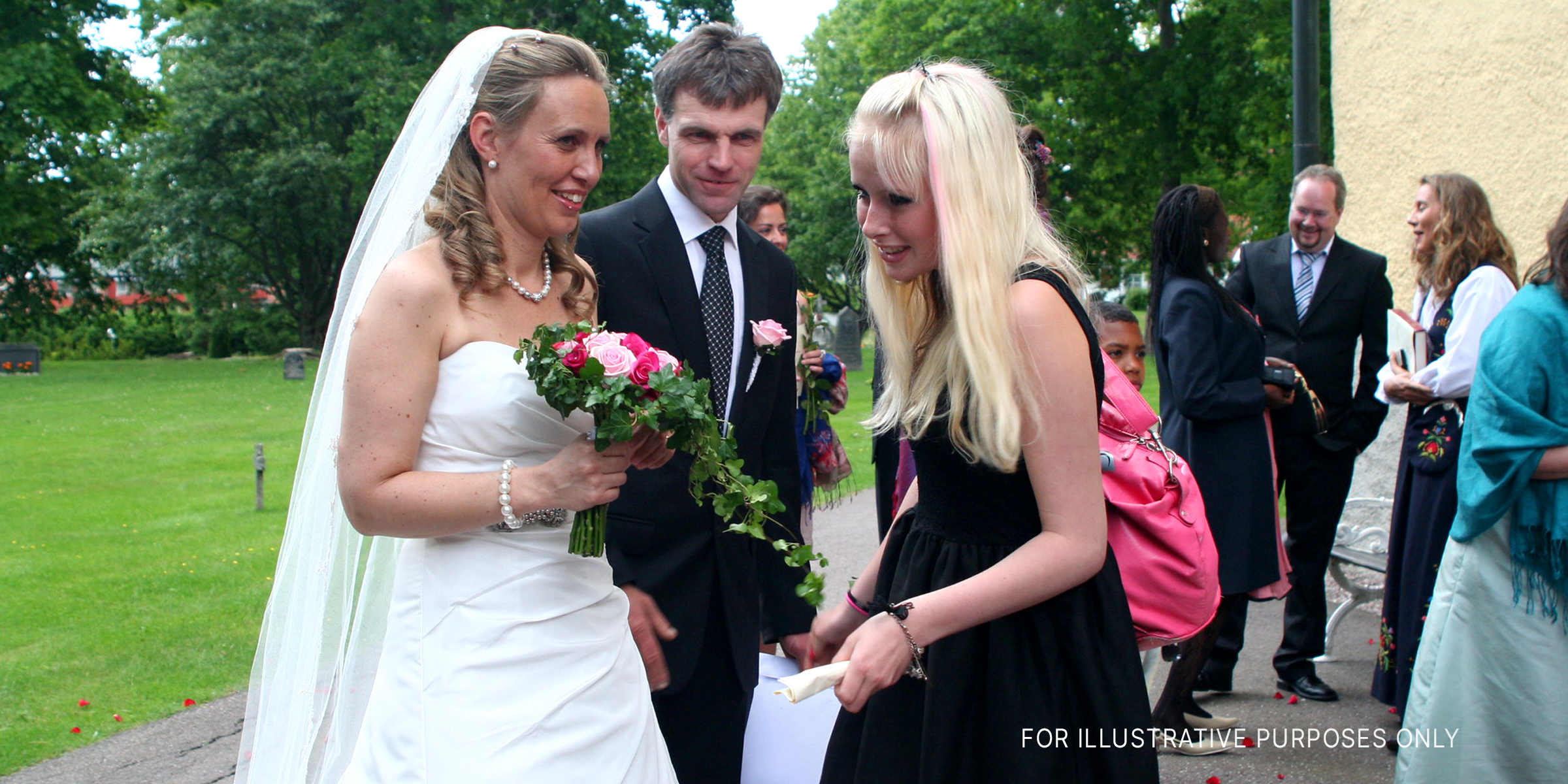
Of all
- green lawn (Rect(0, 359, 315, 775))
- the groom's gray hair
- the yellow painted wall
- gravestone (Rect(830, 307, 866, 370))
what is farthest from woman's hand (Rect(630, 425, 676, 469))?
gravestone (Rect(830, 307, 866, 370))

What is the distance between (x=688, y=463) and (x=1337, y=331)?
3998mm

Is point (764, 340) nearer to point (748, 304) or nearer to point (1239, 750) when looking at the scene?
point (748, 304)

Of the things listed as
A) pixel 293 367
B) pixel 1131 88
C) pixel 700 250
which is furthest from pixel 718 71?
pixel 293 367

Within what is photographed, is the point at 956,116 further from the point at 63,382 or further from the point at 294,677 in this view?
the point at 63,382

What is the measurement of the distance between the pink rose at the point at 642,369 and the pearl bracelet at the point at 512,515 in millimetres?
343

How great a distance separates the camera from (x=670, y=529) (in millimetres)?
3045

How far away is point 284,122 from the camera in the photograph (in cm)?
3284

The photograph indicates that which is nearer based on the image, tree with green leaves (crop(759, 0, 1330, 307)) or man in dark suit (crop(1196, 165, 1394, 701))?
man in dark suit (crop(1196, 165, 1394, 701))

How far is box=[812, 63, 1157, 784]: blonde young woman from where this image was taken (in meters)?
1.99

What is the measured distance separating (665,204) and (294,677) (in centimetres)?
159

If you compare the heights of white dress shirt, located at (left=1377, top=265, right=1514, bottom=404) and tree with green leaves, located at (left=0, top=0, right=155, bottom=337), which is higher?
tree with green leaves, located at (left=0, top=0, right=155, bottom=337)

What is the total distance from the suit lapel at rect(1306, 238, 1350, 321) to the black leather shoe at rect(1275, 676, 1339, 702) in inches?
69.8

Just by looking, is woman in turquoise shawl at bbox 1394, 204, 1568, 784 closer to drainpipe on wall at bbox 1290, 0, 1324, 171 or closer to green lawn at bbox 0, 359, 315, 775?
drainpipe on wall at bbox 1290, 0, 1324, 171

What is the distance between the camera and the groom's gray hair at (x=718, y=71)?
3.29 m
